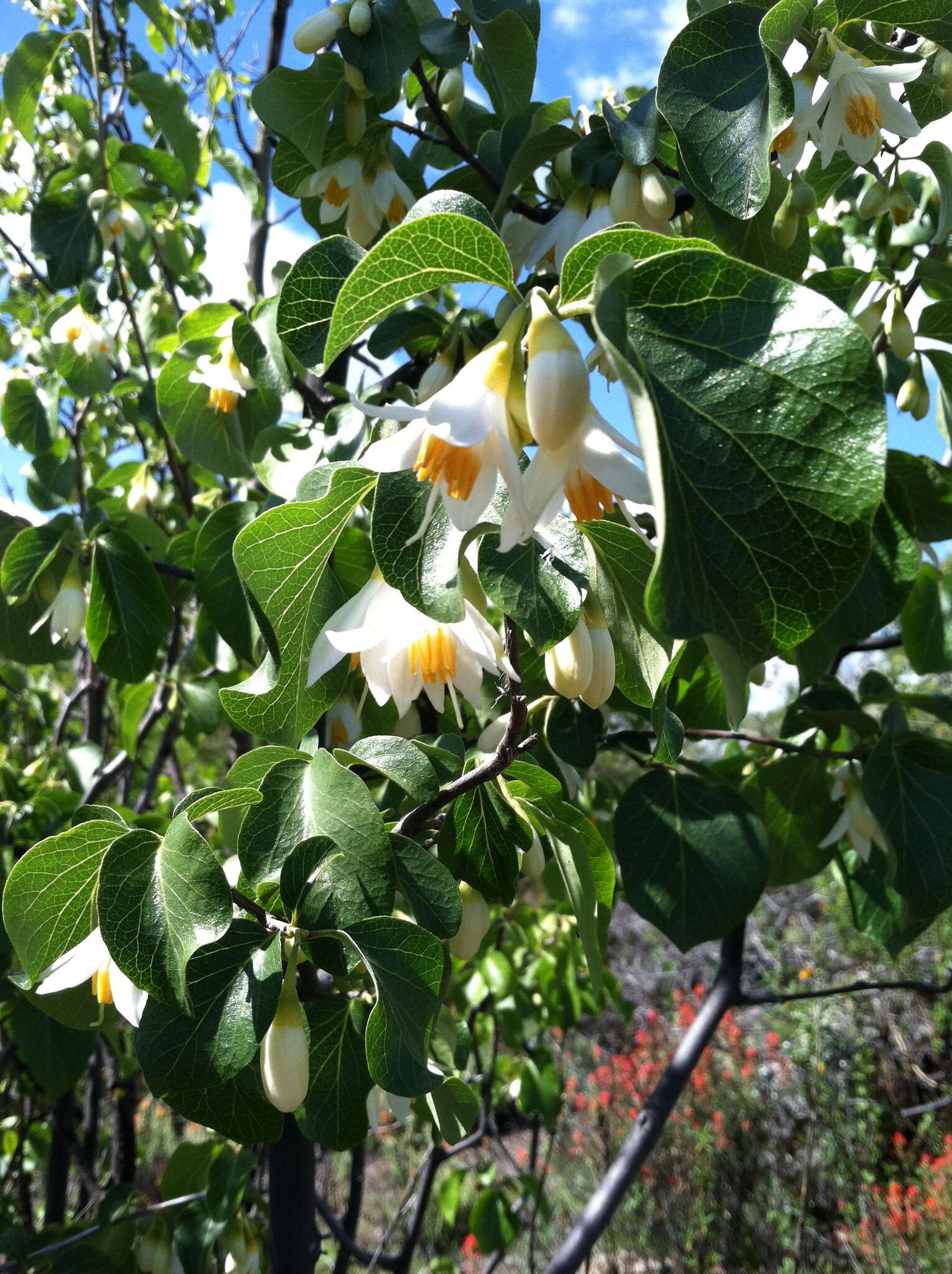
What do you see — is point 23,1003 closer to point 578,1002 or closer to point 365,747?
point 365,747

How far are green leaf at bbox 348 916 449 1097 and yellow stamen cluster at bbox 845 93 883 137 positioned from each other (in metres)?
0.94

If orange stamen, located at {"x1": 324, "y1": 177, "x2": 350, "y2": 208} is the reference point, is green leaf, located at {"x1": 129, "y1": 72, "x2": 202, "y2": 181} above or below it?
above

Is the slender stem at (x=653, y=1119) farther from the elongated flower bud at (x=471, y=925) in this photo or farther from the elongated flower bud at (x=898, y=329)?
the elongated flower bud at (x=898, y=329)

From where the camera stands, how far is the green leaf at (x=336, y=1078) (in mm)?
969

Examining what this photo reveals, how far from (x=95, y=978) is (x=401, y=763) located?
42cm

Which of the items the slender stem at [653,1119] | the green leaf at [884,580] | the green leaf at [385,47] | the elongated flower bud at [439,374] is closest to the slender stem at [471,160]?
the green leaf at [385,47]

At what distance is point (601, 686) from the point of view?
0.81m

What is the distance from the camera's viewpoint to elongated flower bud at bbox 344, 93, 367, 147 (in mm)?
1234

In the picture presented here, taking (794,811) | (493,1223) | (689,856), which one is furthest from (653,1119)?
(493,1223)

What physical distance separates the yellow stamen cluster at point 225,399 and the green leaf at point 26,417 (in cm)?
83

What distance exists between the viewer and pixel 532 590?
0.72m

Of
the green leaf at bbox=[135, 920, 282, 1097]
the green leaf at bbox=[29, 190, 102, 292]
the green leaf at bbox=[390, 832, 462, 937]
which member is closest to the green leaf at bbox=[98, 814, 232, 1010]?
the green leaf at bbox=[135, 920, 282, 1097]

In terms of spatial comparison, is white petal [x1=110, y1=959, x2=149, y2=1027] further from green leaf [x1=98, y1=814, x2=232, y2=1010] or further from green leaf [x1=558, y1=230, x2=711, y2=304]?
green leaf [x1=558, y1=230, x2=711, y2=304]

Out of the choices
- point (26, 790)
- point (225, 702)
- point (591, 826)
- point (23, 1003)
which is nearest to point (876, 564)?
point (591, 826)
